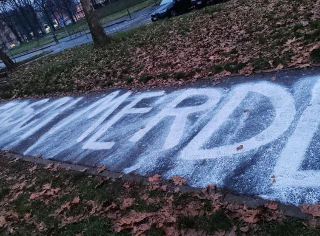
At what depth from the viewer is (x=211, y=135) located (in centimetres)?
434

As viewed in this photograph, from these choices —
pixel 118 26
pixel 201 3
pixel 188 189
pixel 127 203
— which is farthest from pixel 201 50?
pixel 118 26

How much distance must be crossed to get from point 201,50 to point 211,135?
373 cm

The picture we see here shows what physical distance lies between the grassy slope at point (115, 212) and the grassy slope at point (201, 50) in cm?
307

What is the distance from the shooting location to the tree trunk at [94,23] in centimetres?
1186

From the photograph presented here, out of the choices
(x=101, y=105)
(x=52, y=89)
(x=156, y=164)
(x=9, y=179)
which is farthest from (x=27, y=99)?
(x=156, y=164)

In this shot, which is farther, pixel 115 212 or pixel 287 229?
Answer: pixel 115 212

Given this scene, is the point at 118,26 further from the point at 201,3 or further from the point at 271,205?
the point at 271,205

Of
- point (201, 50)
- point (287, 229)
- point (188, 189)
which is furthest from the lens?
point (201, 50)

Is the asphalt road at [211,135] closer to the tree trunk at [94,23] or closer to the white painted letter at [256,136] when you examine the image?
the white painted letter at [256,136]

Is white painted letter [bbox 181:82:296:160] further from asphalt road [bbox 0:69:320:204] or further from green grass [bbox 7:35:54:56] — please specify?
green grass [bbox 7:35:54:56]

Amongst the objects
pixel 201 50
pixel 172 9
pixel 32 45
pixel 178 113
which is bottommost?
pixel 178 113

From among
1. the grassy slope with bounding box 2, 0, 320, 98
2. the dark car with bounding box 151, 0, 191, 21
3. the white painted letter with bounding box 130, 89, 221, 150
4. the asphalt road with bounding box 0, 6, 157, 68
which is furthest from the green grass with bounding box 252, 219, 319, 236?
the asphalt road with bounding box 0, 6, 157, 68

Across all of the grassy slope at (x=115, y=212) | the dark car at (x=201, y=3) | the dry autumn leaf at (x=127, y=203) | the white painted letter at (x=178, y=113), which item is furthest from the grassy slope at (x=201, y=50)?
the dark car at (x=201, y=3)

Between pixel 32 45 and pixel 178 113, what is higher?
pixel 32 45
